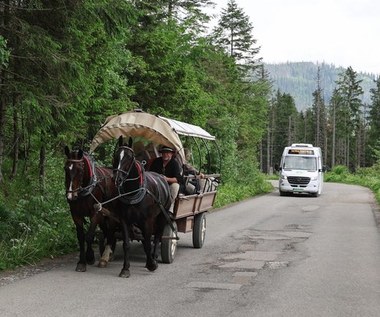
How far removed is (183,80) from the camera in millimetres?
20844

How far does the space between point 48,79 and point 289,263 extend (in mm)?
6013

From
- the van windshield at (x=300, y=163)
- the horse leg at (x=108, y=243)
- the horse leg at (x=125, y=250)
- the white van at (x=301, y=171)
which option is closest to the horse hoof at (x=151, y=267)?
the horse leg at (x=125, y=250)

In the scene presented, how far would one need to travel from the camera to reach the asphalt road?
21.3 feet

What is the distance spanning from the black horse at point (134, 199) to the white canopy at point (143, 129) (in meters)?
1.39

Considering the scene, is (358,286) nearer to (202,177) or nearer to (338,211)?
(202,177)

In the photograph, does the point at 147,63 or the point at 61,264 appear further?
the point at 147,63

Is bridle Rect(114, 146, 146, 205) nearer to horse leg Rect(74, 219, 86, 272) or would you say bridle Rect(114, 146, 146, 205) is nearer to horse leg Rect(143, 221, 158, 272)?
horse leg Rect(143, 221, 158, 272)

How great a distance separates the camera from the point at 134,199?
8.44 m

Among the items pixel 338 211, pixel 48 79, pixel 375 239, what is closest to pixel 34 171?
pixel 48 79

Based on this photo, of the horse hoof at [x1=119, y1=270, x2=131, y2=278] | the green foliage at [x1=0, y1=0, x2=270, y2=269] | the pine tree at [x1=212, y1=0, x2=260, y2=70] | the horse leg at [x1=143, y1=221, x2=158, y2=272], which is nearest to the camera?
the horse hoof at [x1=119, y1=270, x2=131, y2=278]

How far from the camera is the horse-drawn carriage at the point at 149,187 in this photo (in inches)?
333

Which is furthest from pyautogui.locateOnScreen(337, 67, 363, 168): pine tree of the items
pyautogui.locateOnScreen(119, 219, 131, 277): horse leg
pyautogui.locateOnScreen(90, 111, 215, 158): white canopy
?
pyautogui.locateOnScreen(119, 219, 131, 277): horse leg

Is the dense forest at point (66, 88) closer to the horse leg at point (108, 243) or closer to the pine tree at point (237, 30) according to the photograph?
the horse leg at point (108, 243)

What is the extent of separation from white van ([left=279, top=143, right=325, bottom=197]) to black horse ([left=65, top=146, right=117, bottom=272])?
2208cm
